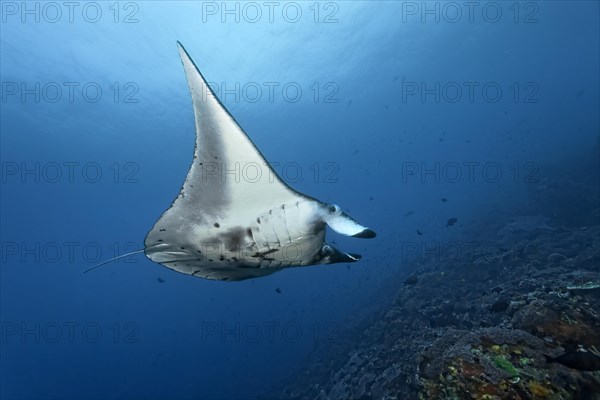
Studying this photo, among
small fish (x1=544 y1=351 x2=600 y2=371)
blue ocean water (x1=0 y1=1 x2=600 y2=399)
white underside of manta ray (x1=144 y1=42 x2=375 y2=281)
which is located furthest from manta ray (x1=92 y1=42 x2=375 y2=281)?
blue ocean water (x1=0 y1=1 x2=600 y2=399)

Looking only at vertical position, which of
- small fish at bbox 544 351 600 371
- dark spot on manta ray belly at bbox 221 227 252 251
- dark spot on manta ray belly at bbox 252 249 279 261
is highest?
dark spot on manta ray belly at bbox 221 227 252 251

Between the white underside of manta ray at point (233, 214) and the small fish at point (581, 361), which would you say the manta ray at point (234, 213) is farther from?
the small fish at point (581, 361)

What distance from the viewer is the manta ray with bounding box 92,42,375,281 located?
2.49m

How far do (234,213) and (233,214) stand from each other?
2cm

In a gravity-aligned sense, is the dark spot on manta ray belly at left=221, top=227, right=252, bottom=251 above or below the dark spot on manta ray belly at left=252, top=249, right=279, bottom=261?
above

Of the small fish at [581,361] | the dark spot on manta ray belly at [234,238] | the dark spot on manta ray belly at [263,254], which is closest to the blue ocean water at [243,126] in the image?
the small fish at [581,361]

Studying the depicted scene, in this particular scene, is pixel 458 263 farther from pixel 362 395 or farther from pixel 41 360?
pixel 41 360

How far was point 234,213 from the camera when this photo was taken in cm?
296

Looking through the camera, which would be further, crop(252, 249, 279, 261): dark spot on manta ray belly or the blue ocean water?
the blue ocean water

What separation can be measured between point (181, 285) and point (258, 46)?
59.5 meters

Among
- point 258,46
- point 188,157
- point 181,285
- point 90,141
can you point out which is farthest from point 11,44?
point 181,285

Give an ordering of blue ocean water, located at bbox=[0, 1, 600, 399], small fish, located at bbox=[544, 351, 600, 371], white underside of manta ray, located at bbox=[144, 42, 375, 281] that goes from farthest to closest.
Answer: blue ocean water, located at bbox=[0, 1, 600, 399] < small fish, located at bbox=[544, 351, 600, 371] < white underside of manta ray, located at bbox=[144, 42, 375, 281]

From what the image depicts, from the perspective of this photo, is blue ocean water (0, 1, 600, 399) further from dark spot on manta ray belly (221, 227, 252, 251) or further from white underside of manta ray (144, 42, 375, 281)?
dark spot on manta ray belly (221, 227, 252, 251)

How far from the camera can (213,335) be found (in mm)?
60125
